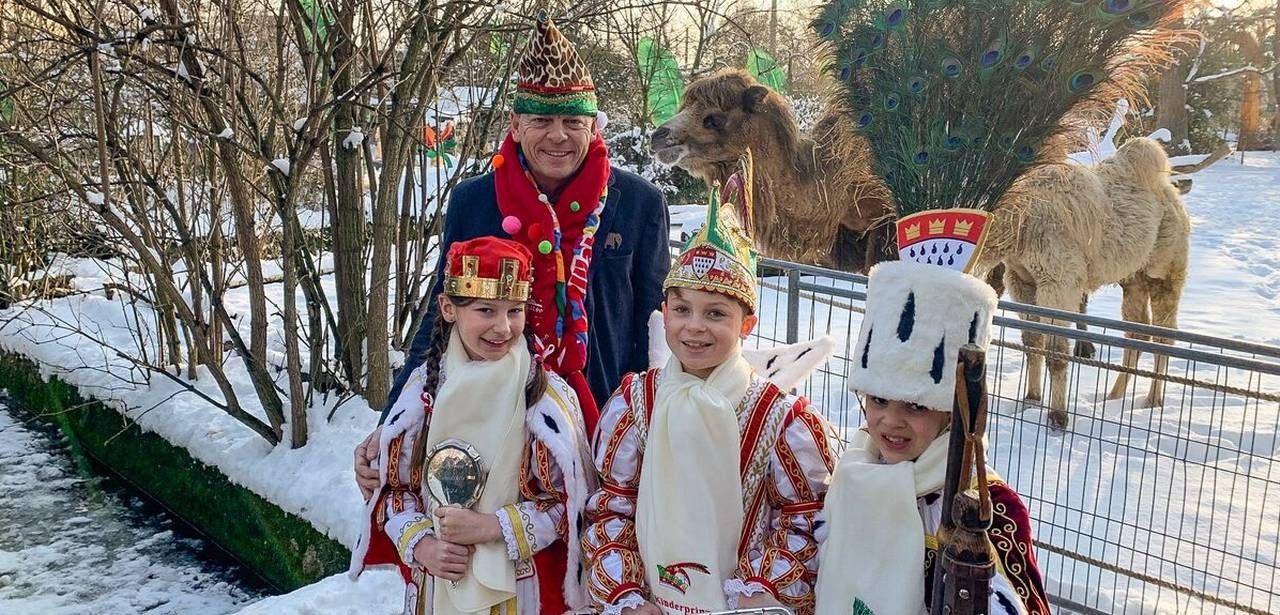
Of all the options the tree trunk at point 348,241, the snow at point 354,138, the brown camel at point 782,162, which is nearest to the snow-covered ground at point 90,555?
the tree trunk at point 348,241

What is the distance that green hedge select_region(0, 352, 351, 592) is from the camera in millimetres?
4754

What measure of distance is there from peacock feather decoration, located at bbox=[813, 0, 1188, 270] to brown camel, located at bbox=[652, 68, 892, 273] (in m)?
0.36

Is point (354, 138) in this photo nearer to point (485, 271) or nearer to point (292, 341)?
point (292, 341)

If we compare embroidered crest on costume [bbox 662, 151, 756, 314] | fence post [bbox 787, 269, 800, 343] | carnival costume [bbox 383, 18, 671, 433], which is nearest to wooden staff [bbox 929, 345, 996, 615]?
embroidered crest on costume [bbox 662, 151, 756, 314]

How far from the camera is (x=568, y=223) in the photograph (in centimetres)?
235

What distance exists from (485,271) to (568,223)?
37 cm

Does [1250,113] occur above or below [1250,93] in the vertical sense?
below

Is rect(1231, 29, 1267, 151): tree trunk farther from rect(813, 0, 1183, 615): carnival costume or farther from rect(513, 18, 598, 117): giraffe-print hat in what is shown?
rect(513, 18, 598, 117): giraffe-print hat

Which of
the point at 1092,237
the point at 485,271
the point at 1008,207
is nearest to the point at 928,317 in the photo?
the point at 485,271

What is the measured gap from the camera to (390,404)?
7.86ft

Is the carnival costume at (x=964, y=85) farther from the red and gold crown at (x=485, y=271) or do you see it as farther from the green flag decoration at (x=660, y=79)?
the green flag decoration at (x=660, y=79)

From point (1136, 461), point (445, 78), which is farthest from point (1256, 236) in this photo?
point (445, 78)

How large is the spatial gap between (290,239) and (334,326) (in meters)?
0.86

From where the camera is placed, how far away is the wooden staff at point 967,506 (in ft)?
3.62
